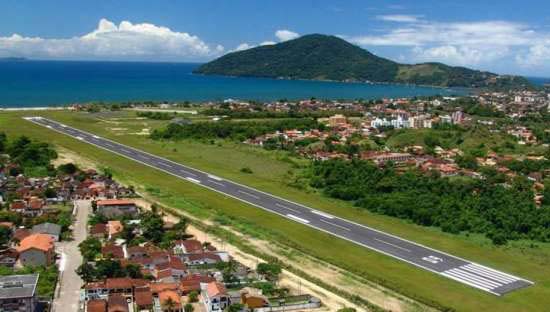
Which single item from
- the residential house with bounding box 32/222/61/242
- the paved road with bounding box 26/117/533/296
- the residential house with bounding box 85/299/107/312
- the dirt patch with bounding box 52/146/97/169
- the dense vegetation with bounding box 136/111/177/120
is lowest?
the paved road with bounding box 26/117/533/296

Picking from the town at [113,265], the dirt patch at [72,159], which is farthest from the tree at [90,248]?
the dirt patch at [72,159]

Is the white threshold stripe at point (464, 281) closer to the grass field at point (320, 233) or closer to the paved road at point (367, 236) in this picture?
Answer: the paved road at point (367, 236)

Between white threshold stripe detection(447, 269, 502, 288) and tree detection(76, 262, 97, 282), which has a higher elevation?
tree detection(76, 262, 97, 282)

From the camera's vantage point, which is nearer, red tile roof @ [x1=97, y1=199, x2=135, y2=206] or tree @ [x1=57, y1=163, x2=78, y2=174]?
red tile roof @ [x1=97, y1=199, x2=135, y2=206]

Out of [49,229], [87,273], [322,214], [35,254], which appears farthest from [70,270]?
[322,214]

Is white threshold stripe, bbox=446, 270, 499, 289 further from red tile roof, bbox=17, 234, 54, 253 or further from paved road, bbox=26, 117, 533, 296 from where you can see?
red tile roof, bbox=17, 234, 54, 253

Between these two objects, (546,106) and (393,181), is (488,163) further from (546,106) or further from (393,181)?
(546,106)

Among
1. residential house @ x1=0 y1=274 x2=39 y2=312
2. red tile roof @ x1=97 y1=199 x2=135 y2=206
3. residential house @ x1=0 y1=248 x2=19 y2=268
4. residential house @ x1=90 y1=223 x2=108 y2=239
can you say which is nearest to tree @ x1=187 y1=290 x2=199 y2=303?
residential house @ x1=0 y1=274 x2=39 y2=312
